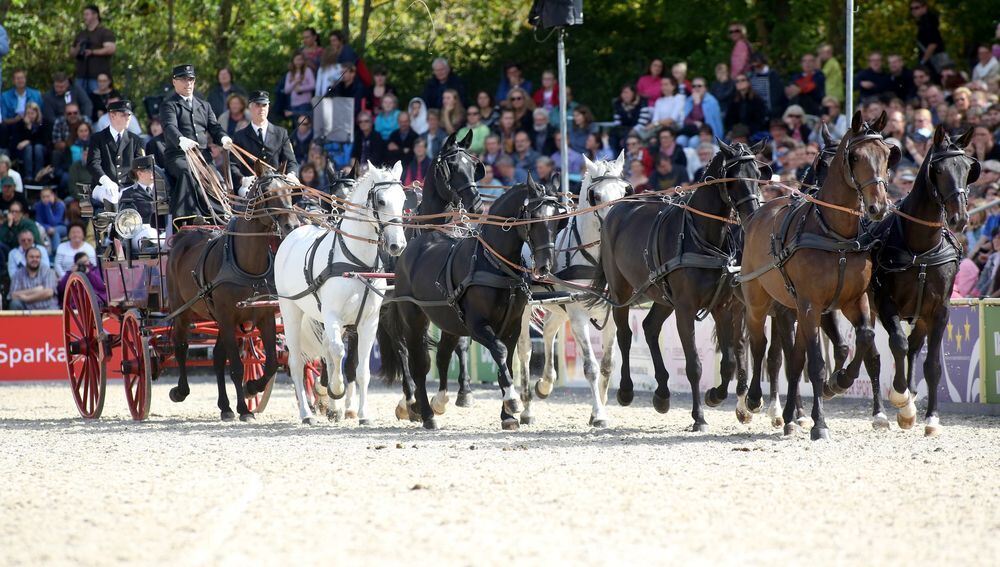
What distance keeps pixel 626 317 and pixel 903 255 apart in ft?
8.98

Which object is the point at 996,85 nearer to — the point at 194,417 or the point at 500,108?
the point at 500,108

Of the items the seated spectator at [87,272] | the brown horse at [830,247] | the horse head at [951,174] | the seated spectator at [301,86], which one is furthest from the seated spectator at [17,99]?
the horse head at [951,174]

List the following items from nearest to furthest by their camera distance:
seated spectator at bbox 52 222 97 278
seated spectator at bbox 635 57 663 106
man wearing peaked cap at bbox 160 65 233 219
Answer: man wearing peaked cap at bbox 160 65 233 219 → seated spectator at bbox 52 222 97 278 → seated spectator at bbox 635 57 663 106

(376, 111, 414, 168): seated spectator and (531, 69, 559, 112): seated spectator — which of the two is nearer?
(376, 111, 414, 168): seated spectator

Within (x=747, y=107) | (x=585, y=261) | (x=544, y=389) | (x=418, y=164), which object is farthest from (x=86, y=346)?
(x=747, y=107)

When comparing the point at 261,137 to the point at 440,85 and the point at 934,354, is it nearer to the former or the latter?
the point at 934,354

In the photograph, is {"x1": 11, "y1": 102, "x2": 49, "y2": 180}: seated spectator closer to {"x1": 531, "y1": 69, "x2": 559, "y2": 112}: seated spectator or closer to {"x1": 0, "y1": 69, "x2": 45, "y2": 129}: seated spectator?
{"x1": 0, "y1": 69, "x2": 45, "y2": 129}: seated spectator

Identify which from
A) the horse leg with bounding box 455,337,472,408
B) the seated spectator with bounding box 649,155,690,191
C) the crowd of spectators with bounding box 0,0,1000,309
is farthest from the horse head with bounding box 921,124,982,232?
the seated spectator with bounding box 649,155,690,191

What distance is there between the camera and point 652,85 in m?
20.4

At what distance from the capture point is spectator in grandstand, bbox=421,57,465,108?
21.4 m

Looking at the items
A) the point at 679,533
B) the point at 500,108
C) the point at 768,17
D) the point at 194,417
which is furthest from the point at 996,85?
the point at 679,533

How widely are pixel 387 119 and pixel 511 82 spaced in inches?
78.9

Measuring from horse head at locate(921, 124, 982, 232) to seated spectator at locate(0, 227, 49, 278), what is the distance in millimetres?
13896

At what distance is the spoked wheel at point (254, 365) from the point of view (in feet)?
43.6
